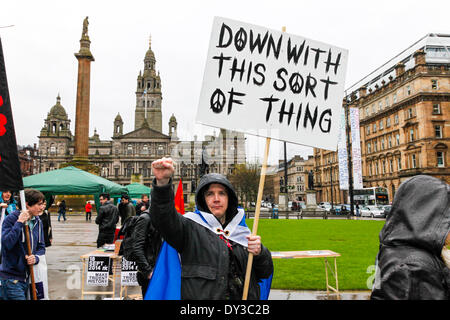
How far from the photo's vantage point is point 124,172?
314 feet

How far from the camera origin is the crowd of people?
1.49 m

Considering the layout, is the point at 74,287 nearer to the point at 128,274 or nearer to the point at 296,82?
the point at 128,274

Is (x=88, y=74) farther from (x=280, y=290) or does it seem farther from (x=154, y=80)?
(x=154, y=80)

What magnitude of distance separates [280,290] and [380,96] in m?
56.3

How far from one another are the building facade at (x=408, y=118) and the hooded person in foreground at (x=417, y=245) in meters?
41.4

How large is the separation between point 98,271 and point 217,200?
177 inches

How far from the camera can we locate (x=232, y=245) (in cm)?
230

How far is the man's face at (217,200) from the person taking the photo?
2.38m

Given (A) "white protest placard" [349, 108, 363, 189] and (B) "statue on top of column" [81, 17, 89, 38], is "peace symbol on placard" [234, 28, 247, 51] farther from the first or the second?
(B) "statue on top of column" [81, 17, 89, 38]

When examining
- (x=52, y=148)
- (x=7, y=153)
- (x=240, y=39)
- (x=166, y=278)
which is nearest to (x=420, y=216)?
(x=166, y=278)

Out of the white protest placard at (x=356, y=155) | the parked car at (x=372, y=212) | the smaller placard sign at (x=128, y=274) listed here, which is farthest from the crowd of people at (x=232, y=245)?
the parked car at (x=372, y=212)

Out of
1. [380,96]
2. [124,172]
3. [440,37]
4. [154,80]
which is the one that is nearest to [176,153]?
[124,172]

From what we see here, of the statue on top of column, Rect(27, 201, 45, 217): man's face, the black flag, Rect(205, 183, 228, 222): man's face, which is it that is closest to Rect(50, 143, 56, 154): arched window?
the statue on top of column

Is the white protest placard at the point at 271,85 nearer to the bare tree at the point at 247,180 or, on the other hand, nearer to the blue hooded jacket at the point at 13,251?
the blue hooded jacket at the point at 13,251
